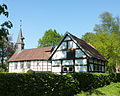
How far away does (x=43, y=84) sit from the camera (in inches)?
323

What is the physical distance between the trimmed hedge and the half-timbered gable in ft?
26.0

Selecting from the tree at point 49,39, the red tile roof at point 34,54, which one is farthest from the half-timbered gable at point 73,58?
the tree at point 49,39

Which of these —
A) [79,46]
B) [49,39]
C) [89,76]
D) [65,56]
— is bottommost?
[89,76]

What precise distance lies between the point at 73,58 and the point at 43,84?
48.9 ft

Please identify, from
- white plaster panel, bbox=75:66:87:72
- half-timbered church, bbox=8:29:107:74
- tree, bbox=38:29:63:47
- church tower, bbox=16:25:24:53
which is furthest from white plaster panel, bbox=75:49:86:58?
tree, bbox=38:29:63:47

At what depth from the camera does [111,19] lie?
38938 mm

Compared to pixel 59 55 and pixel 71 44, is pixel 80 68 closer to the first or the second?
pixel 71 44

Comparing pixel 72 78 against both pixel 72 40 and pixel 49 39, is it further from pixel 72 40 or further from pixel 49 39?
pixel 49 39

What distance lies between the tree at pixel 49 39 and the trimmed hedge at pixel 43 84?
1594 inches

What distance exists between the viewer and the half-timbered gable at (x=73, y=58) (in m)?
21.6

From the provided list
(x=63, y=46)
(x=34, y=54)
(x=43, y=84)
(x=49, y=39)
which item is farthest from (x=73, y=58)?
(x=49, y=39)

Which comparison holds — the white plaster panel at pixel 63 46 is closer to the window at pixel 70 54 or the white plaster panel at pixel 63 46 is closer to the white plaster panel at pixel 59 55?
the white plaster panel at pixel 59 55

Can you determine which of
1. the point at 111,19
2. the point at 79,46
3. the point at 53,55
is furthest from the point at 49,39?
the point at 79,46

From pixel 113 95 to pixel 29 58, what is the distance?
25728 millimetres
